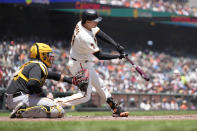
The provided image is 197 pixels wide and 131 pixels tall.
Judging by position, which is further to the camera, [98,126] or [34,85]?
[34,85]

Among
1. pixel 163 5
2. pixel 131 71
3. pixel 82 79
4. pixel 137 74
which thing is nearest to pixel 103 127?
pixel 82 79

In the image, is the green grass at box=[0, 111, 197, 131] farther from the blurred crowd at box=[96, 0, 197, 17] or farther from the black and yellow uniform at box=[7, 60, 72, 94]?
the blurred crowd at box=[96, 0, 197, 17]

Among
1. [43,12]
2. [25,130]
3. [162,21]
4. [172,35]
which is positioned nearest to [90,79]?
[25,130]

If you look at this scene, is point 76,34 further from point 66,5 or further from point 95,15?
point 66,5

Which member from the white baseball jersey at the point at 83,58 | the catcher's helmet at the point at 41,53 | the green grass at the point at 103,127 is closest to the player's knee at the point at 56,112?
the white baseball jersey at the point at 83,58

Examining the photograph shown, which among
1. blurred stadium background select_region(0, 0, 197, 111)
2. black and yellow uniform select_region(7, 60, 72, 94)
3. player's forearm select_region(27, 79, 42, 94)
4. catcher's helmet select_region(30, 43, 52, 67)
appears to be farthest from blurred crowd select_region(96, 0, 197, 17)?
player's forearm select_region(27, 79, 42, 94)

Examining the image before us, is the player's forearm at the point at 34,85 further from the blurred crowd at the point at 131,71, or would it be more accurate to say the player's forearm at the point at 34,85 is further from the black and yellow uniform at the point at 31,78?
the blurred crowd at the point at 131,71

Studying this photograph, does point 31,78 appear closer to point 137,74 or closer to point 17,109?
point 17,109
